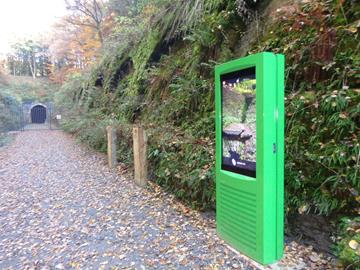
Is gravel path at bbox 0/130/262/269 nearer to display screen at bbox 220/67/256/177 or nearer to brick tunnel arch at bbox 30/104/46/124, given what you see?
display screen at bbox 220/67/256/177

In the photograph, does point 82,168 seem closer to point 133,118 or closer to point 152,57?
point 133,118

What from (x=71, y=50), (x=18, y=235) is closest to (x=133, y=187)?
(x=18, y=235)

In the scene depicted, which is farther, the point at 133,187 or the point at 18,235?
the point at 133,187

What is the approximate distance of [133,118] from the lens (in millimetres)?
8898

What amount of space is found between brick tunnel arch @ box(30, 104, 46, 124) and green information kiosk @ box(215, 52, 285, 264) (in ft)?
113

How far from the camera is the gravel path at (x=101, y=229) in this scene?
2.98m

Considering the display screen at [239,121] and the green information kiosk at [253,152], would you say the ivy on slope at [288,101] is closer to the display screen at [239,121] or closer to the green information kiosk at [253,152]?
the green information kiosk at [253,152]

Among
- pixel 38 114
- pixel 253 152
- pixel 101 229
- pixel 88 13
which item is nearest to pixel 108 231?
pixel 101 229

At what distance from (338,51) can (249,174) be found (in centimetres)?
177

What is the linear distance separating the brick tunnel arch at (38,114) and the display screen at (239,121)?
1350 inches

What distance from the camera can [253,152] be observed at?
2.54m

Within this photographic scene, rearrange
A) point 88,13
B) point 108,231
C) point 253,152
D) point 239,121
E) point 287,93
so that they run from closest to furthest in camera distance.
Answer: point 253,152, point 239,121, point 287,93, point 108,231, point 88,13

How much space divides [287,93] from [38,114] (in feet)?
115

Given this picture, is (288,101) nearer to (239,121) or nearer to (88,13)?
(239,121)
